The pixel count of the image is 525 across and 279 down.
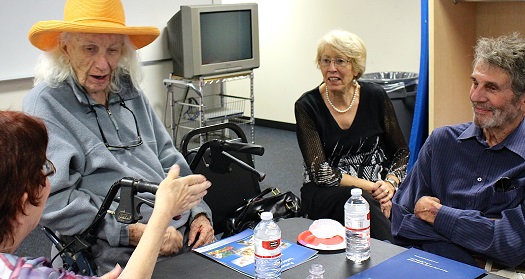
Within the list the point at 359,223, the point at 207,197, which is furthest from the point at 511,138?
the point at 207,197

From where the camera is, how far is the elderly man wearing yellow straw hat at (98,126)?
7.25ft

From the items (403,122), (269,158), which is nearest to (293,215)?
(403,122)

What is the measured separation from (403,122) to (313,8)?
210cm

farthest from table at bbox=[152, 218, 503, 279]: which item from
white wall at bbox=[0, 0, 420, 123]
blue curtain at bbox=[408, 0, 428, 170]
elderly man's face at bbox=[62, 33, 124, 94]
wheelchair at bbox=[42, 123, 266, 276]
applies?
white wall at bbox=[0, 0, 420, 123]

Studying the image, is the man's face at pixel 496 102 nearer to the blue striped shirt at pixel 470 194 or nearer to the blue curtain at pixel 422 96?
the blue striped shirt at pixel 470 194

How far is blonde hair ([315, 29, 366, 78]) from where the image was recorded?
313 cm

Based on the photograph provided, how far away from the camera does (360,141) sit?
10.1ft

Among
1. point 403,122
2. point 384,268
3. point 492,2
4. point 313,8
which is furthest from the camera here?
point 313,8

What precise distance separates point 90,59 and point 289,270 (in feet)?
3.65

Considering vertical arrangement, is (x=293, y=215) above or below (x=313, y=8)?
below

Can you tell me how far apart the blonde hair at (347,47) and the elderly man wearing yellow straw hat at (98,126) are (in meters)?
0.92

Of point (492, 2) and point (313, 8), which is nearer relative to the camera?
point (492, 2)

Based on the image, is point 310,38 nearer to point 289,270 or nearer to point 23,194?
point 289,270

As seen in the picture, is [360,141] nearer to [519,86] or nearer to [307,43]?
[519,86]
